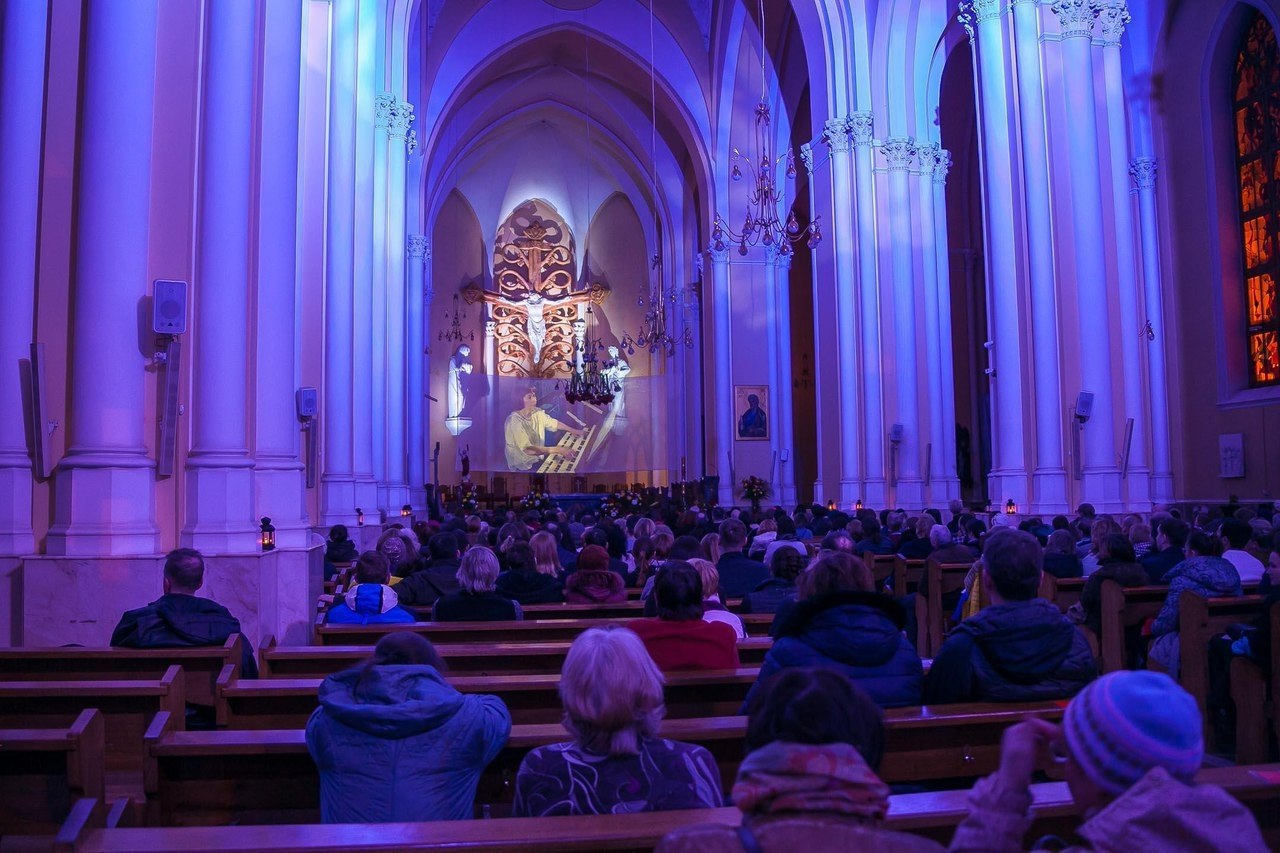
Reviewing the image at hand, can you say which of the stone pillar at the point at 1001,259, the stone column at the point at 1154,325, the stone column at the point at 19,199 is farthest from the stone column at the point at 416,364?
the stone column at the point at 19,199

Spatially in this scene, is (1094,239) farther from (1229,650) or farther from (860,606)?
(860,606)

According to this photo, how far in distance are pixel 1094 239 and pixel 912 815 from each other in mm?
10982

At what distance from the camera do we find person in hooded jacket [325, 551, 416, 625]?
5.64m

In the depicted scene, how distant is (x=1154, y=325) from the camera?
16.0 m

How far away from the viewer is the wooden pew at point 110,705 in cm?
332

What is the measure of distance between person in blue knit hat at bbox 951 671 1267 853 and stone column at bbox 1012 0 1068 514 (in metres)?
10.9

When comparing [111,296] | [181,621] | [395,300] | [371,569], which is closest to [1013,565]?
[181,621]

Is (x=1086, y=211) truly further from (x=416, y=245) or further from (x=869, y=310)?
(x=416, y=245)

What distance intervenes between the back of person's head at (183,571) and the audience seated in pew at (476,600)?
1389 millimetres

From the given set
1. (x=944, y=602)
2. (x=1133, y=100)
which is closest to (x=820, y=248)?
(x=1133, y=100)

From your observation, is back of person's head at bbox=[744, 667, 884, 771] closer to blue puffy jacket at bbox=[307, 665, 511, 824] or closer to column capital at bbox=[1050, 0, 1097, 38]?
blue puffy jacket at bbox=[307, 665, 511, 824]

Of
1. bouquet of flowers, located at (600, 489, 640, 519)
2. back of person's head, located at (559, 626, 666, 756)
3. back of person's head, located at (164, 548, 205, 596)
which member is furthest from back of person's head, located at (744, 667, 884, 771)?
bouquet of flowers, located at (600, 489, 640, 519)

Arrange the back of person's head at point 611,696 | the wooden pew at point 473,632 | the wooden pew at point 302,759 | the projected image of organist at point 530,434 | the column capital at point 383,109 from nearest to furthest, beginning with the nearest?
the back of person's head at point 611,696 → the wooden pew at point 302,759 → the wooden pew at point 473,632 → the column capital at point 383,109 → the projected image of organist at point 530,434

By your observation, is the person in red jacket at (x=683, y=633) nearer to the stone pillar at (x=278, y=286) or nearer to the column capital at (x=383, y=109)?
the stone pillar at (x=278, y=286)
